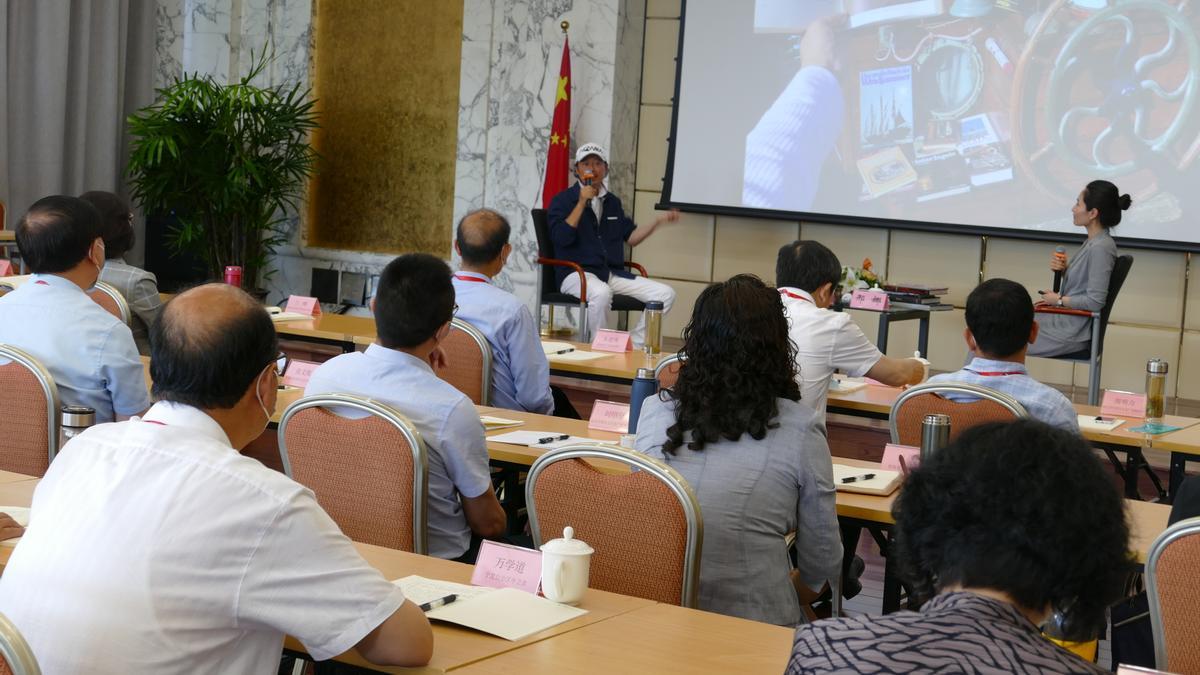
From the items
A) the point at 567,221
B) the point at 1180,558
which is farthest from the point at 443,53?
the point at 1180,558

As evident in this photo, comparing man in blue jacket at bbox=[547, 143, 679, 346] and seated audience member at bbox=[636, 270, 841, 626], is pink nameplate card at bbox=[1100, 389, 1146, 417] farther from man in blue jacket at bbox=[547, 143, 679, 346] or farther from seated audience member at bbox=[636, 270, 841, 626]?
man in blue jacket at bbox=[547, 143, 679, 346]

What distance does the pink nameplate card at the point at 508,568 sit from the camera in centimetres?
218

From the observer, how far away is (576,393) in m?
7.79

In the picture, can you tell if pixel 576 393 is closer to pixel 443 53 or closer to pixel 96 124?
pixel 443 53

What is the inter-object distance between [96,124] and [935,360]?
6.27 meters

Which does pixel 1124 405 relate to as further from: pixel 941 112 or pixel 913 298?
pixel 941 112

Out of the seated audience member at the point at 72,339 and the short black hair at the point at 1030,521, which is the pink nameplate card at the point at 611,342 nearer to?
the seated audience member at the point at 72,339

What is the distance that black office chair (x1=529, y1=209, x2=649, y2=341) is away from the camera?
24.9ft

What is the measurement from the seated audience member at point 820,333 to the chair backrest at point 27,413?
225 centimetres

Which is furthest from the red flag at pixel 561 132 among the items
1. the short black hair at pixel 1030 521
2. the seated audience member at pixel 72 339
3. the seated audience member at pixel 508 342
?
the short black hair at pixel 1030 521

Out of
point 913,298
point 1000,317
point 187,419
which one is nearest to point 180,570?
point 187,419

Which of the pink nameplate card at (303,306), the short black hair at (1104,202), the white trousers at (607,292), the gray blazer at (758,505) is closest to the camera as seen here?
the gray blazer at (758,505)

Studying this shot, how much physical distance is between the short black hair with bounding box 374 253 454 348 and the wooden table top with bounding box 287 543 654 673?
72cm

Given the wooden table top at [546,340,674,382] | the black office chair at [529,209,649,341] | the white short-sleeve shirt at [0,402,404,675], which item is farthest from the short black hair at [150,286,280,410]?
the black office chair at [529,209,649,341]
